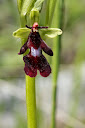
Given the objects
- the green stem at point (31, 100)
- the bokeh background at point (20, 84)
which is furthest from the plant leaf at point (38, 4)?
the bokeh background at point (20, 84)

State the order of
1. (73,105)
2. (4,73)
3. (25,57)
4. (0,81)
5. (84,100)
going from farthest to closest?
(84,100), (4,73), (0,81), (73,105), (25,57)

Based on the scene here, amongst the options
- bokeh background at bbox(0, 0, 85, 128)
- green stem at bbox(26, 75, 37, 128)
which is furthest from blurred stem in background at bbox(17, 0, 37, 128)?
bokeh background at bbox(0, 0, 85, 128)

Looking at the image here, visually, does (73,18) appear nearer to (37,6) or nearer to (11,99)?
(11,99)

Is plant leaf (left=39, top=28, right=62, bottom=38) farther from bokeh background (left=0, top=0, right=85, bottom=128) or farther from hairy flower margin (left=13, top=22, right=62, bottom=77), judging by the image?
bokeh background (left=0, top=0, right=85, bottom=128)

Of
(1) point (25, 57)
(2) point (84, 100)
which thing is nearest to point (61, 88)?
(2) point (84, 100)

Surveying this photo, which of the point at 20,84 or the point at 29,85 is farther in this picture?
the point at 20,84

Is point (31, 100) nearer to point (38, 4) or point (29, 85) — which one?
point (29, 85)

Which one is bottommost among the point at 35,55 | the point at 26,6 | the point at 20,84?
the point at 20,84

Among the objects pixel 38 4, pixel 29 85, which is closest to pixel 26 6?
pixel 38 4

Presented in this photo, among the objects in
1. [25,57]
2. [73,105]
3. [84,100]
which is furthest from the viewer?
[84,100]

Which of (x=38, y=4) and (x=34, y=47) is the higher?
(x=38, y=4)
